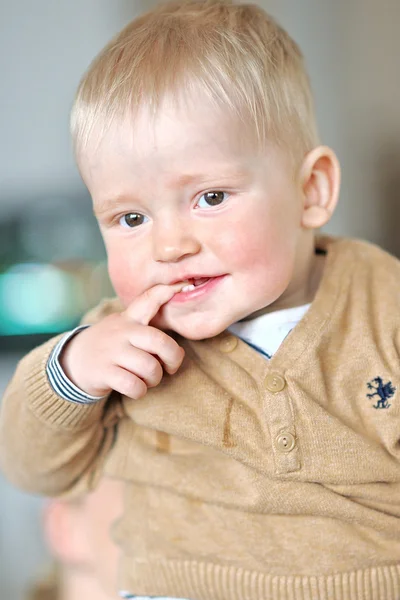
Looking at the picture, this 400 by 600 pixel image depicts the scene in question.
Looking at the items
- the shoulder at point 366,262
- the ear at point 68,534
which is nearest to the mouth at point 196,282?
the shoulder at point 366,262

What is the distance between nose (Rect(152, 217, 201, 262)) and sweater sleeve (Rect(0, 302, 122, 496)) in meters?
0.21

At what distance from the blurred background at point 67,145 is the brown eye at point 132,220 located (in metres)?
1.42

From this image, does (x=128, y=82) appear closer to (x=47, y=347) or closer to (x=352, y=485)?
(x=47, y=347)

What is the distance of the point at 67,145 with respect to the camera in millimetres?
2404

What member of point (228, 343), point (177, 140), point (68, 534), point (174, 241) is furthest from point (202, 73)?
point (68, 534)

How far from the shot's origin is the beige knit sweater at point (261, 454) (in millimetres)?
791

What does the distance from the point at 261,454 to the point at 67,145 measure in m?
1.83

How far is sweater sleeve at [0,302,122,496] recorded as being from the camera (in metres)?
0.85

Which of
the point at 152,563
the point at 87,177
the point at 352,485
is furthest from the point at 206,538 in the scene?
the point at 87,177

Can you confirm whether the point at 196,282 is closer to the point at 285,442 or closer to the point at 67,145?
the point at 285,442

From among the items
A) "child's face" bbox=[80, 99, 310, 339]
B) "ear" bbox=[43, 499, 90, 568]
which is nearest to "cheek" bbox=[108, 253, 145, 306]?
"child's face" bbox=[80, 99, 310, 339]

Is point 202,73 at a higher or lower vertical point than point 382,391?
higher

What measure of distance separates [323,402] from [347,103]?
1609 millimetres

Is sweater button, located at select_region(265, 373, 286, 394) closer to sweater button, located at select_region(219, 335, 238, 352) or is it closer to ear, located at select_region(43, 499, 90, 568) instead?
sweater button, located at select_region(219, 335, 238, 352)
